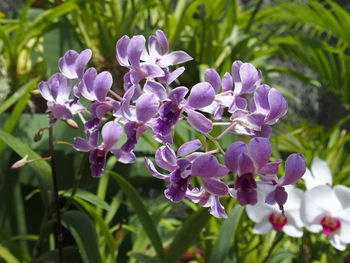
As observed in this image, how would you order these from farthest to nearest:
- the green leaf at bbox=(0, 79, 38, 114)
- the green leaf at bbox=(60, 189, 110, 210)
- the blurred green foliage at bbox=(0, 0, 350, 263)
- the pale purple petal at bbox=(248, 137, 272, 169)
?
the green leaf at bbox=(0, 79, 38, 114) → the blurred green foliage at bbox=(0, 0, 350, 263) → the green leaf at bbox=(60, 189, 110, 210) → the pale purple petal at bbox=(248, 137, 272, 169)

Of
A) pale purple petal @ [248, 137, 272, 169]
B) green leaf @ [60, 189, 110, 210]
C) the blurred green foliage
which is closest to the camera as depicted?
pale purple petal @ [248, 137, 272, 169]

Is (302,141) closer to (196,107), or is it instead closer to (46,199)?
(46,199)

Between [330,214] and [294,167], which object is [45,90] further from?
[330,214]

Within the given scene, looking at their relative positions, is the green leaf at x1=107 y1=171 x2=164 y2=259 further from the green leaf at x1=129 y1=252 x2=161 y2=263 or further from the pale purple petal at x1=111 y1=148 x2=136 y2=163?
the pale purple petal at x1=111 y1=148 x2=136 y2=163

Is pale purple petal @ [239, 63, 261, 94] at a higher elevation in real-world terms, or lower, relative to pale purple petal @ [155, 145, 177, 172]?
higher

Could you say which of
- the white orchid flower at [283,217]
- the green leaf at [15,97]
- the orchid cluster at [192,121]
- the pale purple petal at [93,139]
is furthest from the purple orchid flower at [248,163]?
the green leaf at [15,97]

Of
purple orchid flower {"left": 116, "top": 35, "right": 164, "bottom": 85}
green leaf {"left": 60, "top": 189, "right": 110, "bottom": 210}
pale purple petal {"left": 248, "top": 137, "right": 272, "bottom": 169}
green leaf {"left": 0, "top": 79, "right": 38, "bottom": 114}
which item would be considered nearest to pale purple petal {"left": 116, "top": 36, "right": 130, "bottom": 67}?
purple orchid flower {"left": 116, "top": 35, "right": 164, "bottom": 85}

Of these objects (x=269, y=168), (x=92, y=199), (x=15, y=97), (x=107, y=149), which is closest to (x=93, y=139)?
(x=107, y=149)

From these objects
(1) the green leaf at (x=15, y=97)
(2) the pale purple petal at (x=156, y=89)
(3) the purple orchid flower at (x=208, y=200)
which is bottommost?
(1) the green leaf at (x=15, y=97)

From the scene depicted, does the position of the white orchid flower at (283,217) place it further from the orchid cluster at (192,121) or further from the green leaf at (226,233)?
the orchid cluster at (192,121)
